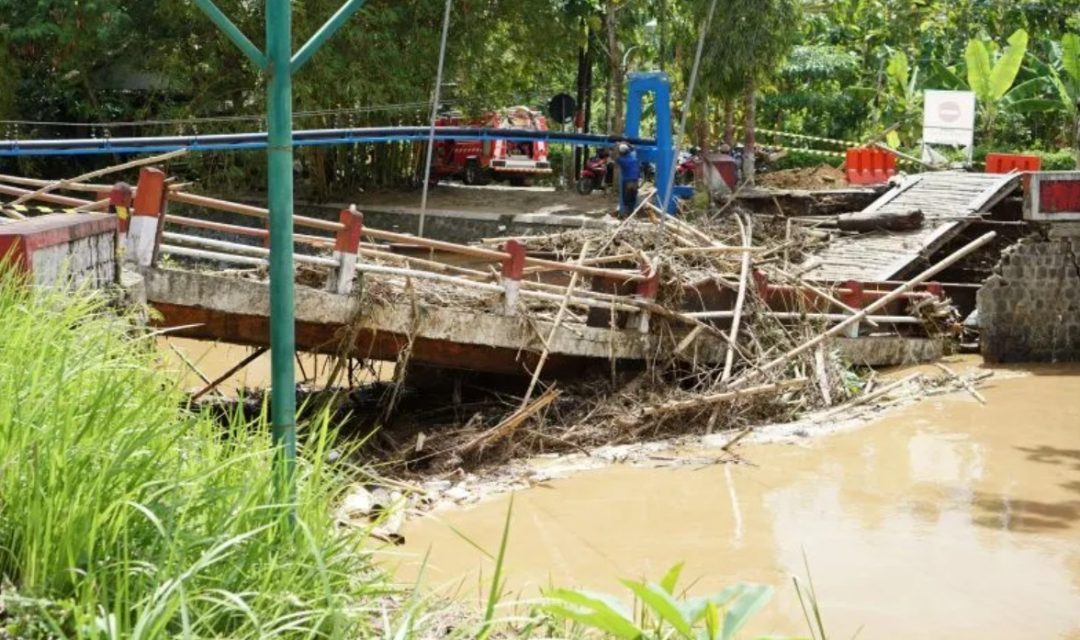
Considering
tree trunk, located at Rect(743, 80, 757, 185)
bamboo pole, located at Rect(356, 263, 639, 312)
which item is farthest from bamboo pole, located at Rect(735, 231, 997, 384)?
tree trunk, located at Rect(743, 80, 757, 185)

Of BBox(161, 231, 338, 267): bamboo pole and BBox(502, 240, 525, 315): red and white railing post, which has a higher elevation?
BBox(161, 231, 338, 267): bamboo pole

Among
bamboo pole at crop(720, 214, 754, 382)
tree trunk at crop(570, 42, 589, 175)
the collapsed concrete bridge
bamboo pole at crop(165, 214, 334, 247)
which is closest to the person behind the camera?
the collapsed concrete bridge

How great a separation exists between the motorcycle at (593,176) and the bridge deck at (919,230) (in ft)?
18.5

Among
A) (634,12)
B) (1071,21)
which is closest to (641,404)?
(634,12)

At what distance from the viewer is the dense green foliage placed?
2288 cm

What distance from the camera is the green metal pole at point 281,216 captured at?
16.3 feet

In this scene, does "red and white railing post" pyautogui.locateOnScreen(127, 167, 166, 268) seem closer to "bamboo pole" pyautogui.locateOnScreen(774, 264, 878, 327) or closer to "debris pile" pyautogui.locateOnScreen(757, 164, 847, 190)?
"bamboo pole" pyautogui.locateOnScreen(774, 264, 878, 327)

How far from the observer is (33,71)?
25.0 metres

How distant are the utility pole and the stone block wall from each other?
14597 millimetres

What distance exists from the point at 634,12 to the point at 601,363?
13.7 meters

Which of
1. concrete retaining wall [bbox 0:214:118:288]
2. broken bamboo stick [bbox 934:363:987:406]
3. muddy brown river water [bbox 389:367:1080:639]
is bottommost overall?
muddy brown river water [bbox 389:367:1080:639]

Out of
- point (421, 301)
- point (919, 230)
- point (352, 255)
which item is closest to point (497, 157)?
point (919, 230)

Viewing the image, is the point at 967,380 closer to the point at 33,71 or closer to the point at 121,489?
the point at 121,489

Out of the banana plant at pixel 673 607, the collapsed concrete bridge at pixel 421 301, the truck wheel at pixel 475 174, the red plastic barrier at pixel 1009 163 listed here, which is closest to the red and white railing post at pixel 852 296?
the collapsed concrete bridge at pixel 421 301
